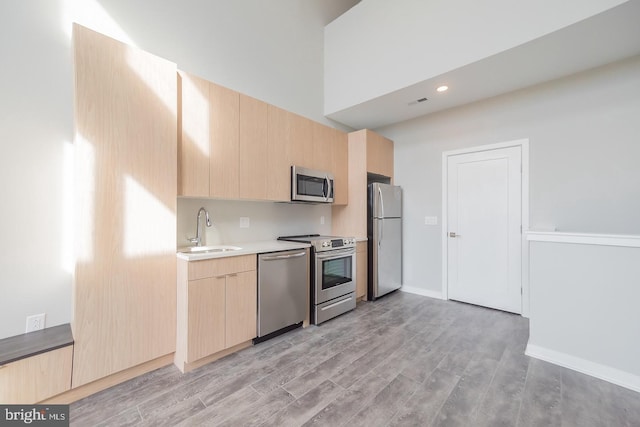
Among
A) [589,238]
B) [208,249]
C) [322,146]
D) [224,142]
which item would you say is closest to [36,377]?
[208,249]

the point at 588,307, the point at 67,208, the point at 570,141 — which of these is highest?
the point at 570,141

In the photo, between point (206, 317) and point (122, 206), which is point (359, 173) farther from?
point (122, 206)

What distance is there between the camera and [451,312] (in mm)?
3324

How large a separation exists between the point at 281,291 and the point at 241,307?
42 cm

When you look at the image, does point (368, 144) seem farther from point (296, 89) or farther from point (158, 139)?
point (158, 139)

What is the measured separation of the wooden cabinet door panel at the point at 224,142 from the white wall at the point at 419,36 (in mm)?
1766

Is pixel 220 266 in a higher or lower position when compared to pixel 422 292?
higher

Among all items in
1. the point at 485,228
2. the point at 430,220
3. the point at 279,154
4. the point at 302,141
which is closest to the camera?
the point at 279,154

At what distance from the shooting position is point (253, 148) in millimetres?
2750

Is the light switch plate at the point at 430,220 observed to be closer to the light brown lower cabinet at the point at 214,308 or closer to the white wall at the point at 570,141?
the white wall at the point at 570,141

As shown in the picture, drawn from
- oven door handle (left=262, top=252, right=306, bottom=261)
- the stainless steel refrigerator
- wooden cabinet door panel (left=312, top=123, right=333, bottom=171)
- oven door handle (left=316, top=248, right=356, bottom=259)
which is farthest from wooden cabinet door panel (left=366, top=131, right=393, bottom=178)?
oven door handle (left=262, top=252, right=306, bottom=261)

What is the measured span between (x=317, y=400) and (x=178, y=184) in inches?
78.9

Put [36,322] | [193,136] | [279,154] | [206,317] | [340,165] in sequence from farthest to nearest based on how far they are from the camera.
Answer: [340,165] < [279,154] < [193,136] < [206,317] < [36,322]

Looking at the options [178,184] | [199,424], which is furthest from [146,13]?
[199,424]
